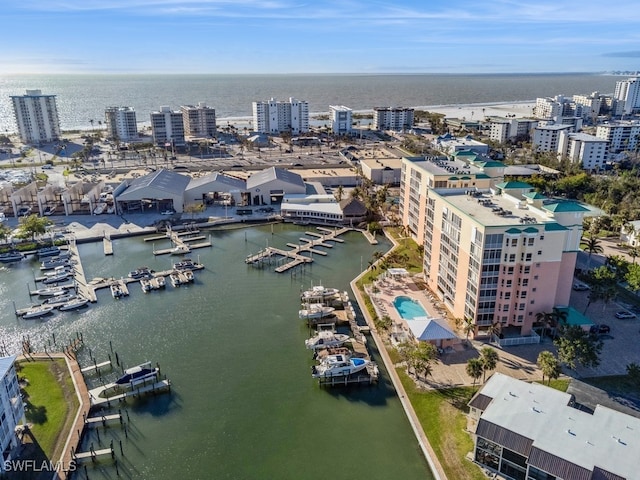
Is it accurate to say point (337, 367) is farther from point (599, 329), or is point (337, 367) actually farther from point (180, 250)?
point (180, 250)

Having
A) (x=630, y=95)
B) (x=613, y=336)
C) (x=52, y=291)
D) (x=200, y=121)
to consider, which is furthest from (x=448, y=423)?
(x=630, y=95)

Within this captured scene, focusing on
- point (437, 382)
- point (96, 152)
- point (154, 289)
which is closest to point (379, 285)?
point (437, 382)

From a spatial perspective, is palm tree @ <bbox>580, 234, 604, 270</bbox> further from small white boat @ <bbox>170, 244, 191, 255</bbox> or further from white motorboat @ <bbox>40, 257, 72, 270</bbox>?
white motorboat @ <bbox>40, 257, 72, 270</bbox>

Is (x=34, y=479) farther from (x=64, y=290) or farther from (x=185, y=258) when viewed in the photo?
(x=185, y=258)

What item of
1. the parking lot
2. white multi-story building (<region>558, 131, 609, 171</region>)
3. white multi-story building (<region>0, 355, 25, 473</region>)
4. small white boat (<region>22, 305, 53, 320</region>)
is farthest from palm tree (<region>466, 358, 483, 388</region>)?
white multi-story building (<region>558, 131, 609, 171</region>)

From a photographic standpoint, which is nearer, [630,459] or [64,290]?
[630,459]
